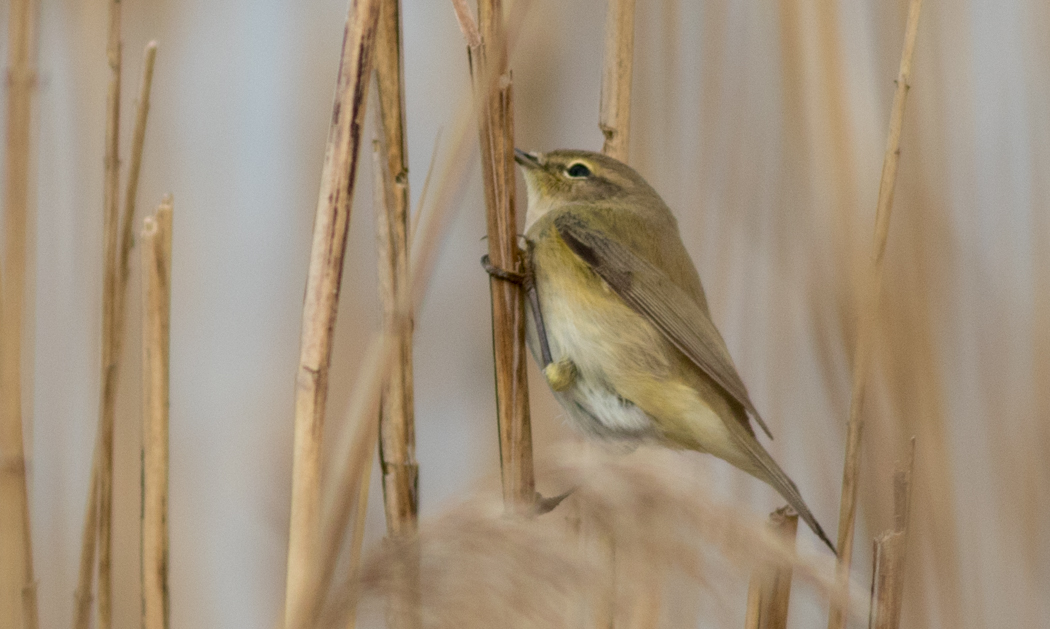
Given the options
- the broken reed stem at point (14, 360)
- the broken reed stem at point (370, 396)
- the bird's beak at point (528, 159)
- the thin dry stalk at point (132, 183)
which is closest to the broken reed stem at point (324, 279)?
the broken reed stem at point (370, 396)

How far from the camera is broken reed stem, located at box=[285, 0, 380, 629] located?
0.96m

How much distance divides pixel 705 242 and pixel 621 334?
47 cm

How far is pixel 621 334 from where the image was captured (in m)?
1.58

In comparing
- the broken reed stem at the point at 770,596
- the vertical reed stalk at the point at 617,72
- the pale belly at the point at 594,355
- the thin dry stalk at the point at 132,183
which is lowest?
the broken reed stem at the point at 770,596

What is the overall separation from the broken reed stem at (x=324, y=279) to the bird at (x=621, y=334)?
26.0 inches

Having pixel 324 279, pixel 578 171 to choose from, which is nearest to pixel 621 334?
pixel 578 171

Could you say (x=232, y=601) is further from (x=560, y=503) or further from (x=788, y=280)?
(x=788, y=280)

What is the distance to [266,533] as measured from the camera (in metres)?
2.16

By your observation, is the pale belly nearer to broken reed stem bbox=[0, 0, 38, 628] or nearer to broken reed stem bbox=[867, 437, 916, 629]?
broken reed stem bbox=[867, 437, 916, 629]

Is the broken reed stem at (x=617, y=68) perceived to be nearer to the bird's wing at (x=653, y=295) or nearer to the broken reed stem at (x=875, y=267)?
the bird's wing at (x=653, y=295)

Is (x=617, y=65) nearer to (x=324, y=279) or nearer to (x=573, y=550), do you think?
(x=324, y=279)

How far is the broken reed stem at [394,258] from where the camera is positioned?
3.72 ft

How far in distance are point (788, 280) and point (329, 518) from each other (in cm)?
120

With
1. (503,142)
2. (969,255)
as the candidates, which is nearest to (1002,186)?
(969,255)
